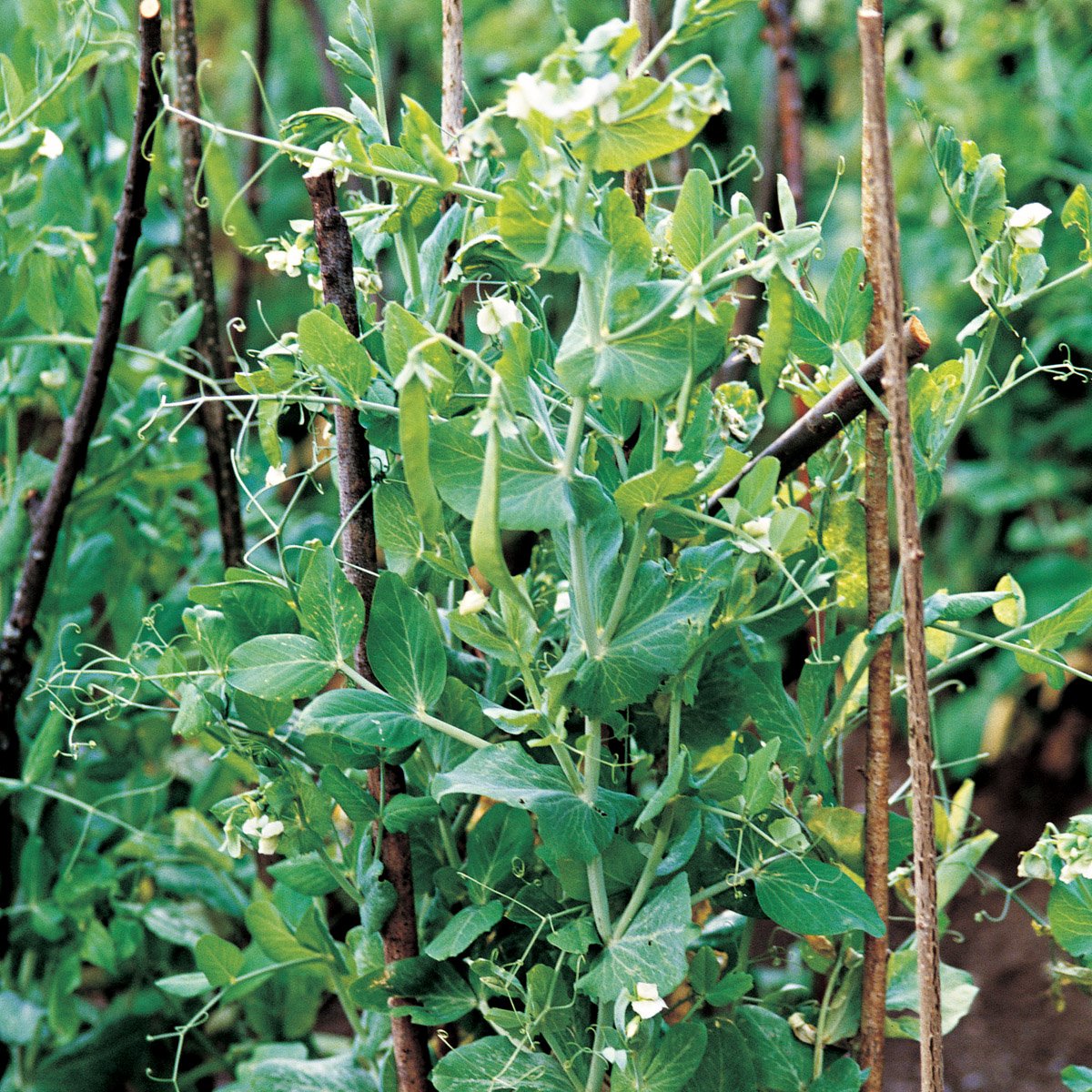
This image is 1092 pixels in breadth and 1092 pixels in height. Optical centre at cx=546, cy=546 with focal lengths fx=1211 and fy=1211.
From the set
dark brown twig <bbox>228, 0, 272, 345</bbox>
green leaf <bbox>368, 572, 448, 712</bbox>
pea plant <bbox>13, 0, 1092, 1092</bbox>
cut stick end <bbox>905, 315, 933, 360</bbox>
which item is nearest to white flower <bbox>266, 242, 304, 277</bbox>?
pea plant <bbox>13, 0, 1092, 1092</bbox>

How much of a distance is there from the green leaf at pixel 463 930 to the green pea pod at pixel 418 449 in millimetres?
151

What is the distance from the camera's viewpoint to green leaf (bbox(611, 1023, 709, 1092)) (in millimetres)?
407

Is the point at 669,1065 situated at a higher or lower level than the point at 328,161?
lower

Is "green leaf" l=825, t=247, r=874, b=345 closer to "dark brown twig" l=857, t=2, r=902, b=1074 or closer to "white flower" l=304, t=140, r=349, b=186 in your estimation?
"dark brown twig" l=857, t=2, r=902, b=1074

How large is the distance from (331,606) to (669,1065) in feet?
0.63

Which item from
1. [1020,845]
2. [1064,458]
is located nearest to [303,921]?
[1020,845]

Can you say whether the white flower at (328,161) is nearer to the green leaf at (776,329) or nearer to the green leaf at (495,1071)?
the green leaf at (776,329)

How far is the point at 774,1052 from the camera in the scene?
1.47 feet

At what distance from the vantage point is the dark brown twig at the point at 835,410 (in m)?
0.43

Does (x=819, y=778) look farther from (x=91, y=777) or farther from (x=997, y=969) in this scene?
(x=997, y=969)

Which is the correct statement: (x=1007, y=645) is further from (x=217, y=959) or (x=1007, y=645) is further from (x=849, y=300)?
(x=217, y=959)

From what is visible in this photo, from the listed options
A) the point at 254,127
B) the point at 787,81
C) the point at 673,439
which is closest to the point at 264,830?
the point at 673,439

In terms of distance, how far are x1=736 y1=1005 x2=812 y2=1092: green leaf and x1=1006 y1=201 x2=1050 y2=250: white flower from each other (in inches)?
Answer: 11.4

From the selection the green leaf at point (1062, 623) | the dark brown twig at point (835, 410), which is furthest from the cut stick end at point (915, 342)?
the green leaf at point (1062, 623)
